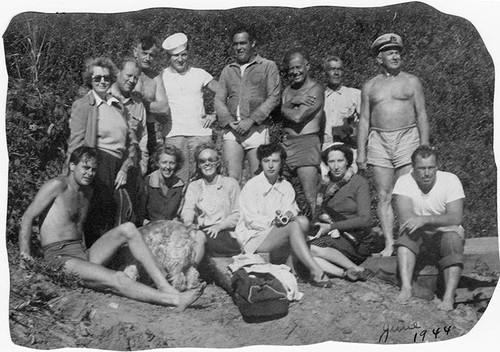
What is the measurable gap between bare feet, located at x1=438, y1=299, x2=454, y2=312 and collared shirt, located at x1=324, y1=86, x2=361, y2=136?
143 centimetres

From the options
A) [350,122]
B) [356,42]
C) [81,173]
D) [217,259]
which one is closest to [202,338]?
[217,259]

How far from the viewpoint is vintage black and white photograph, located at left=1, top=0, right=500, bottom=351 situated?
21.3ft

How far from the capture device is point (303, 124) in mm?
6695

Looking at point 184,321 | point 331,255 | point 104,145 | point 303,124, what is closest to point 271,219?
point 331,255

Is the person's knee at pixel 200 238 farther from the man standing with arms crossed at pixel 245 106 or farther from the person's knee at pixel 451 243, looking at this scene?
the person's knee at pixel 451 243

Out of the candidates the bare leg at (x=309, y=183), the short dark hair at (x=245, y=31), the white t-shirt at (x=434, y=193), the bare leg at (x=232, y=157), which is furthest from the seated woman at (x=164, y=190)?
the white t-shirt at (x=434, y=193)

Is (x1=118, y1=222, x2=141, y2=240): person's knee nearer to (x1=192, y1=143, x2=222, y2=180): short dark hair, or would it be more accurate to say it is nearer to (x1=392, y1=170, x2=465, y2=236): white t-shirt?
(x1=192, y1=143, x2=222, y2=180): short dark hair

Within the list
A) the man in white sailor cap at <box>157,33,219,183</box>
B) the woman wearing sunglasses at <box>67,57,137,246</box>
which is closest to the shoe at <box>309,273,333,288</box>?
the man in white sailor cap at <box>157,33,219,183</box>

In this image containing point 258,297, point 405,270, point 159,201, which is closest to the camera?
point 258,297

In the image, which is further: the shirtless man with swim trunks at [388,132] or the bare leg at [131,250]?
the shirtless man with swim trunks at [388,132]

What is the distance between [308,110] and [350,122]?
0.32 m

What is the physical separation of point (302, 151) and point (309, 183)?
230 mm

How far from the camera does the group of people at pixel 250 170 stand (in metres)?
6.51

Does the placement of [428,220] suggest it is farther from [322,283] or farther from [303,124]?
[303,124]
